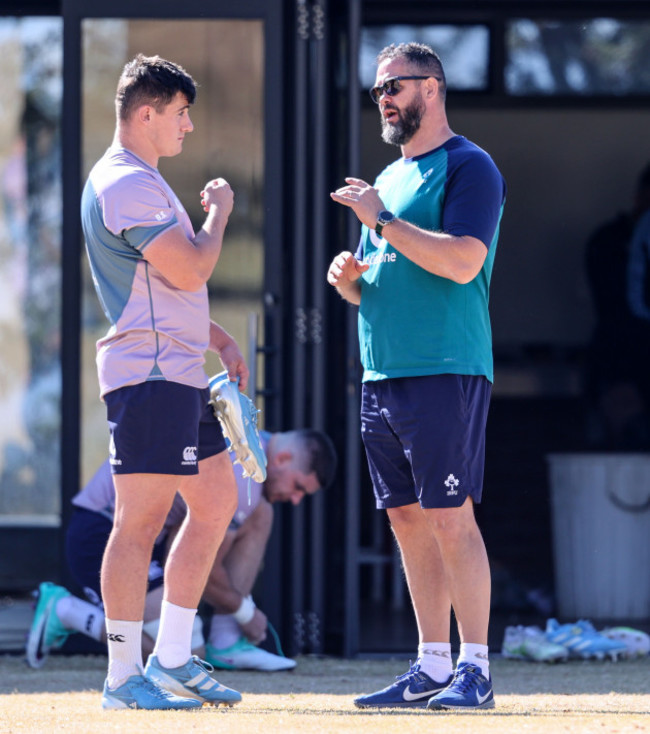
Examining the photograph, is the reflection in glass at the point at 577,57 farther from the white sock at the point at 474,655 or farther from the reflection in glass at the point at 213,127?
the white sock at the point at 474,655

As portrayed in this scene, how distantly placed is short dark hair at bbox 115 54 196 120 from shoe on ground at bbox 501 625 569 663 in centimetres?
249

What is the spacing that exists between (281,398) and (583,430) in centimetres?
391

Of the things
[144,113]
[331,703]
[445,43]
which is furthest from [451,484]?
[445,43]

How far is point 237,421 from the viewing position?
11.7ft

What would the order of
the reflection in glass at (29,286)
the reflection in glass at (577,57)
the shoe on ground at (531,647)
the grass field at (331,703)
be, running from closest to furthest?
the grass field at (331,703) → the shoe on ground at (531,647) → the reflection in glass at (29,286) → the reflection in glass at (577,57)

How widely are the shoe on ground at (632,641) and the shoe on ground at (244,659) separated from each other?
1205 mm

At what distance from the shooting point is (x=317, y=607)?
5.04 m

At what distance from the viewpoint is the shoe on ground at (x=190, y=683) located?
134 inches

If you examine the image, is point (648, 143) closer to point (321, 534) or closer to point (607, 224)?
point (607, 224)

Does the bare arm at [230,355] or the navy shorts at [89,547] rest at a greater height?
the bare arm at [230,355]

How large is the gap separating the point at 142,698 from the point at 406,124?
1555mm

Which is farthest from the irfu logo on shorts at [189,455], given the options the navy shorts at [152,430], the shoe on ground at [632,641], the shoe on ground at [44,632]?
the shoe on ground at [632,641]

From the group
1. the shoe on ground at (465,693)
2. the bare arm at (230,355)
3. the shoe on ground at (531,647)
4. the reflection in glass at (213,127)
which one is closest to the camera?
the shoe on ground at (465,693)

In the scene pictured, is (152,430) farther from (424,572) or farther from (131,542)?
(424,572)
